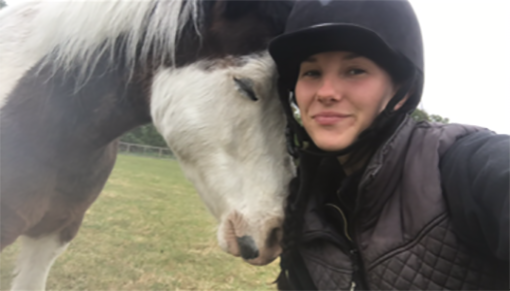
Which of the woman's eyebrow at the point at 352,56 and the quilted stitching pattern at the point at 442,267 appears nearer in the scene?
the quilted stitching pattern at the point at 442,267

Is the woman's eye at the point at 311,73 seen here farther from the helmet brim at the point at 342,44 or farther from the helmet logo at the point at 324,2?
the helmet logo at the point at 324,2

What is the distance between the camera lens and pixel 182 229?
491 centimetres

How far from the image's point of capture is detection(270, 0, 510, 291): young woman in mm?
857

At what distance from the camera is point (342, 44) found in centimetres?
103

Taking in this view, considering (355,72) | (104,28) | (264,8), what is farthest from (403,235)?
(104,28)

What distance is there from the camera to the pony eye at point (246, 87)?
4.25 ft

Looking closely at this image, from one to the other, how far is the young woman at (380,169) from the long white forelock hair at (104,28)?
48 centimetres

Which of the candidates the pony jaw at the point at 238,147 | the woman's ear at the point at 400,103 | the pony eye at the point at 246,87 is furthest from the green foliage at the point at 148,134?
the woman's ear at the point at 400,103

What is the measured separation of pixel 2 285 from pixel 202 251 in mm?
1878

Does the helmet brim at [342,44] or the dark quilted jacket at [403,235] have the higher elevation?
the helmet brim at [342,44]

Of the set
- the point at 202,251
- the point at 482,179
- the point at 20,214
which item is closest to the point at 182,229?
the point at 202,251

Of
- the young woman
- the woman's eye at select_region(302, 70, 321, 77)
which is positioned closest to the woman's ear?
the young woman

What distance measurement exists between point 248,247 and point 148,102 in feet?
2.55

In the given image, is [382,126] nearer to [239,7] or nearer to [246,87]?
[246,87]
